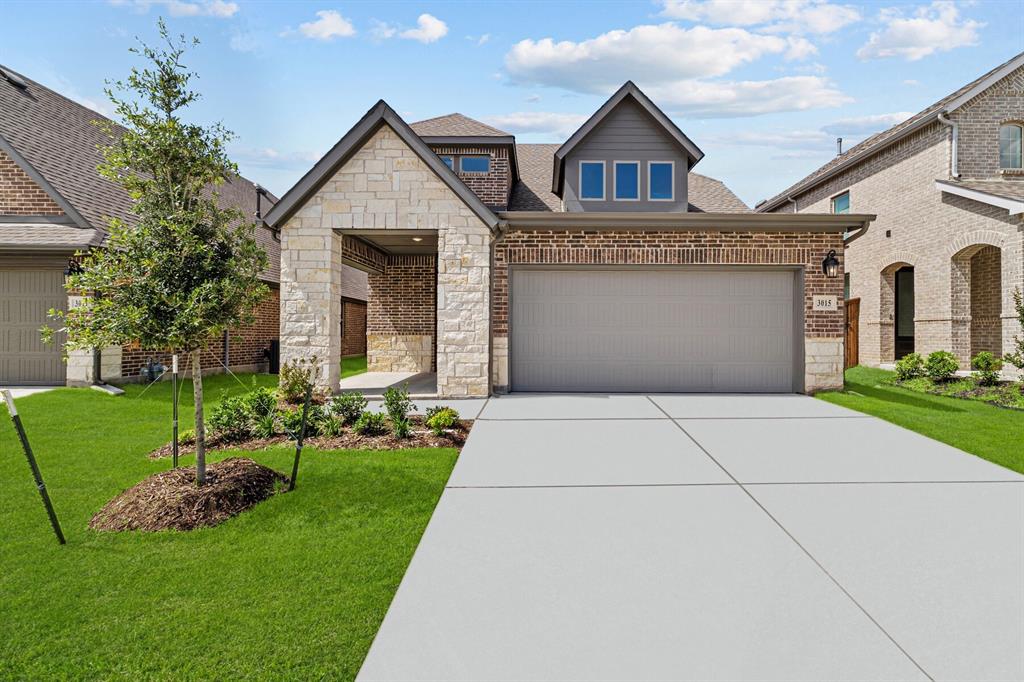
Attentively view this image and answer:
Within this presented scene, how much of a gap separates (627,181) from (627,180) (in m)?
0.03

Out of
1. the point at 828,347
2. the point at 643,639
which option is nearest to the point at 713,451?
the point at 643,639

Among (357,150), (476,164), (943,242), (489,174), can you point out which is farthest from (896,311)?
(357,150)

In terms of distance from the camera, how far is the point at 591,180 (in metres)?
14.6

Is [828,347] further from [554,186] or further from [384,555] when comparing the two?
[384,555]

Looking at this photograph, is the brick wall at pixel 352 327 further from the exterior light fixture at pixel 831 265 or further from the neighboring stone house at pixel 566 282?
the exterior light fixture at pixel 831 265

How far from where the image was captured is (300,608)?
3.03 metres

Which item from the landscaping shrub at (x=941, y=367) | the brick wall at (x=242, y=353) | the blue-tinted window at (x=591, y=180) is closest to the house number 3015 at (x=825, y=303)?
the landscaping shrub at (x=941, y=367)

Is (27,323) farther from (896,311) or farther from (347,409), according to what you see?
(896,311)

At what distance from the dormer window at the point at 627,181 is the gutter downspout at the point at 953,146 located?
9117 millimetres

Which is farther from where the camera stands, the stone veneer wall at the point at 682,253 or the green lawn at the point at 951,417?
the stone veneer wall at the point at 682,253

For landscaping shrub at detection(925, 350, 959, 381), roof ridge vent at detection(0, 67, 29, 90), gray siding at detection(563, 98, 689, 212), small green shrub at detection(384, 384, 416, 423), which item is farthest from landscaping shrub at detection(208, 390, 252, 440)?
landscaping shrub at detection(925, 350, 959, 381)

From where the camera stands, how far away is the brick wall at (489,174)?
51.3 feet

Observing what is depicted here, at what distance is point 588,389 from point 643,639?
9.05 metres

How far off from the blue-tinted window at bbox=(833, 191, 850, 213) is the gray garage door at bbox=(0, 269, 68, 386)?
24.1m
